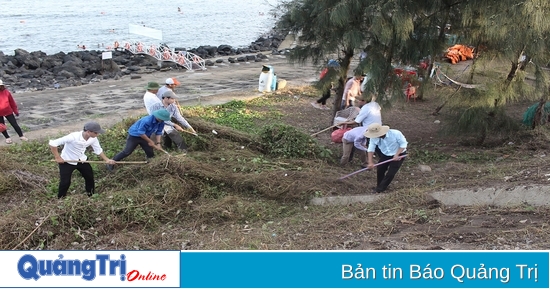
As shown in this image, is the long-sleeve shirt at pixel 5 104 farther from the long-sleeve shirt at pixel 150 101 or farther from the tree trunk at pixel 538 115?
the tree trunk at pixel 538 115

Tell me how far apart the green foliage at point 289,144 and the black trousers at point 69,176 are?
10.0 feet

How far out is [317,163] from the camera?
26.4 ft

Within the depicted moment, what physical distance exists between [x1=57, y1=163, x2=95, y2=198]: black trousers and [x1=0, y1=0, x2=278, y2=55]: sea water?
21.4m

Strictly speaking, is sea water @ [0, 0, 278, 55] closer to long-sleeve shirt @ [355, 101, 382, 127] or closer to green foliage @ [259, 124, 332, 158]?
green foliage @ [259, 124, 332, 158]

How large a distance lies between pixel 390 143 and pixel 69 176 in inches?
172

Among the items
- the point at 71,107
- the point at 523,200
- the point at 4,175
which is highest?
the point at 523,200

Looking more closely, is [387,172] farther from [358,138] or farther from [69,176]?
[69,176]

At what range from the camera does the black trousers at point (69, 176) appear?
6289mm

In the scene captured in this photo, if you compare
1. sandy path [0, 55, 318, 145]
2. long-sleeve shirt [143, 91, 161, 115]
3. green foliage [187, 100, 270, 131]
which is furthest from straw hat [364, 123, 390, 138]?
sandy path [0, 55, 318, 145]

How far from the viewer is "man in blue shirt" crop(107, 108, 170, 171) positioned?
728 cm

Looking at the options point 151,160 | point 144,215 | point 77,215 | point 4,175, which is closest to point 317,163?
point 151,160

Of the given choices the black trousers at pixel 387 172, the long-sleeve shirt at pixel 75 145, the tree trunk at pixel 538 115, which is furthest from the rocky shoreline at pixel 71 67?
the black trousers at pixel 387 172

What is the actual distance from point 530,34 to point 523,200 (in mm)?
3249

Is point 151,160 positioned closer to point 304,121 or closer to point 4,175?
point 4,175
